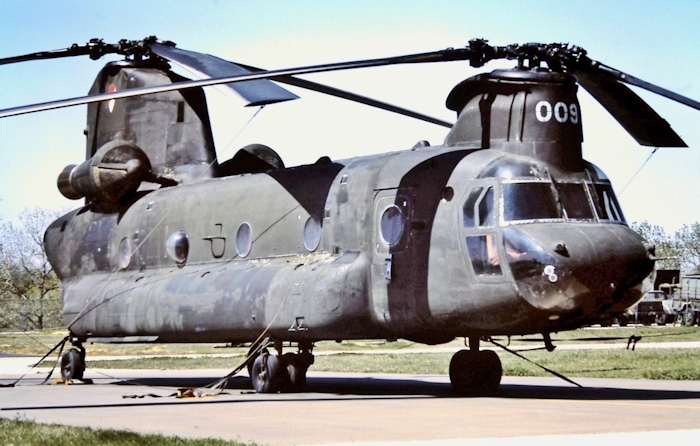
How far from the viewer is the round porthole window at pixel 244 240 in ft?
62.4

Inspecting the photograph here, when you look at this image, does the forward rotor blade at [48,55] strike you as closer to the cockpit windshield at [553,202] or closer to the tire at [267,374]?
the tire at [267,374]

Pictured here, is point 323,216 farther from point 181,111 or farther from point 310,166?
point 181,111

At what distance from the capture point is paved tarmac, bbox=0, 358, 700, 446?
1077cm

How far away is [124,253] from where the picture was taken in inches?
859

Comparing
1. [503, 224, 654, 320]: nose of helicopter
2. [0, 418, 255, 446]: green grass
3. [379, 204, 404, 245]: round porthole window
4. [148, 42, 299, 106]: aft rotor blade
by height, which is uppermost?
[148, 42, 299, 106]: aft rotor blade

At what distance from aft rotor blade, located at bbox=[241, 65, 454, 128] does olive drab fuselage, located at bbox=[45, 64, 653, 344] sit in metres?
1.62

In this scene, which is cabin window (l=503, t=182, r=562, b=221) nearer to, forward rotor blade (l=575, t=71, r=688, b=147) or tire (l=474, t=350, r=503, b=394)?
forward rotor blade (l=575, t=71, r=688, b=147)

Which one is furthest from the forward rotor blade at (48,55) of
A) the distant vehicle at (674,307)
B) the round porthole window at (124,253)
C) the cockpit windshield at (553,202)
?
the distant vehicle at (674,307)

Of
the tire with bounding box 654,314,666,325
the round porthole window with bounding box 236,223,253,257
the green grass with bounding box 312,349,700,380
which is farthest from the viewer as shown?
the tire with bounding box 654,314,666,325

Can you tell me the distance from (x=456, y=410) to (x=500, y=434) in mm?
2898

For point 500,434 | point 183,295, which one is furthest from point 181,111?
point 500,434

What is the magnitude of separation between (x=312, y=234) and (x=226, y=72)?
3.01m

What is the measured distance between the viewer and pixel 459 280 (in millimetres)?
15438

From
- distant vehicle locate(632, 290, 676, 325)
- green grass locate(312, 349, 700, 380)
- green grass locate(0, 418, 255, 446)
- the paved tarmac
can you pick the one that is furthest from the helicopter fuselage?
distant vehicle locate(632, 290, 676, 325)
